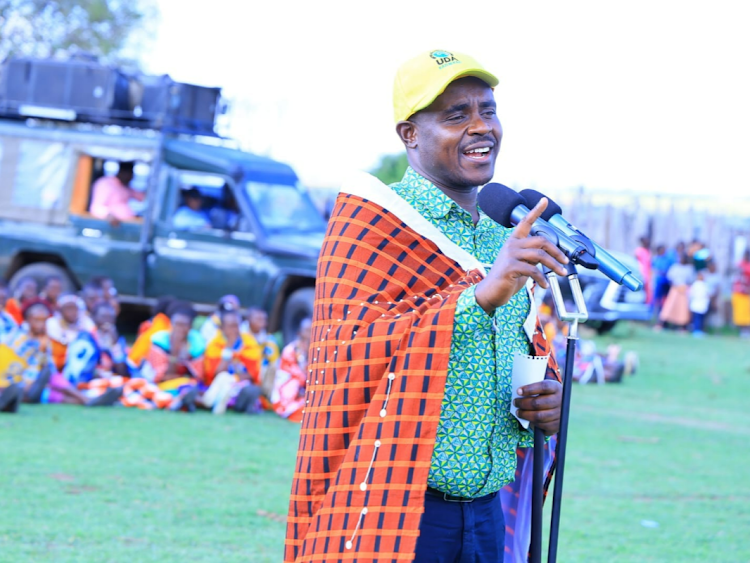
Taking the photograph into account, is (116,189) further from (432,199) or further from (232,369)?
(432,199)

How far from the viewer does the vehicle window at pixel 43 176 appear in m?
12.7

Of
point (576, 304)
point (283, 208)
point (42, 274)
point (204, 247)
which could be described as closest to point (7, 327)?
point (204, 247)

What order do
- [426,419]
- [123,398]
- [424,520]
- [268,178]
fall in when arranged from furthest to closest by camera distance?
[268,178] < [123,398] < [424,520] < [426,419]

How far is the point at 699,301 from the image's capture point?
2047 centimetres

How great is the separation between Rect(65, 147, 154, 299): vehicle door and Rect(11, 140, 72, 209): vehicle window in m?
0.20

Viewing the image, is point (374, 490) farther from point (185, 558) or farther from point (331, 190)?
point (331, 190)

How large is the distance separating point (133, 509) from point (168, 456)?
57.1 inches

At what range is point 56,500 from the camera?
580 centimetres

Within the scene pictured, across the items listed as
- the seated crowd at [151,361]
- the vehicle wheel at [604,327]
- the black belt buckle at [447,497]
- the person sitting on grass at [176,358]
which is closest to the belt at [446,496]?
the black belt buckle at [447,497]

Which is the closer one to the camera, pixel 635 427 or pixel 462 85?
pixel 462 85

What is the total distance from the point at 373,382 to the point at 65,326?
8.08 metres

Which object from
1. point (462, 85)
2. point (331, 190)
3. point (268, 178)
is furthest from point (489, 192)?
point (331, 190)

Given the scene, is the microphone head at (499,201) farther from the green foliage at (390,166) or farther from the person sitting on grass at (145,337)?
the green foliage at (390,166)

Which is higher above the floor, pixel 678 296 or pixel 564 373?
pixel 678 296
